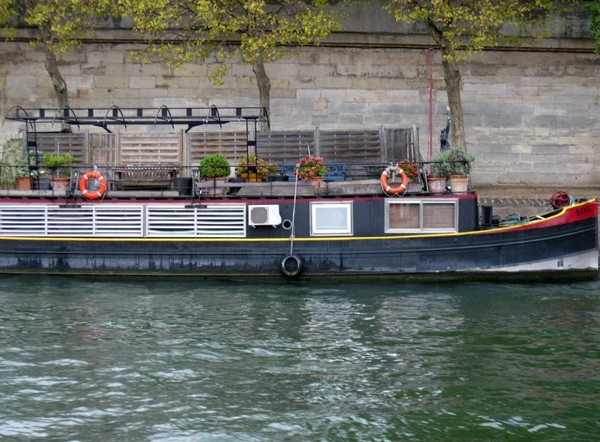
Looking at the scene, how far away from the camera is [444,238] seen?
1858cm

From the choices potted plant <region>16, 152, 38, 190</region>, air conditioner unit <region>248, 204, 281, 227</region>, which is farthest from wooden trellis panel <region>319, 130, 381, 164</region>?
potted plant <region>16, 152, 38, 190</region>

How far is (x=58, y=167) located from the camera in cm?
1916

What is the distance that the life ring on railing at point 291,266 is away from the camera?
1866 centimetres

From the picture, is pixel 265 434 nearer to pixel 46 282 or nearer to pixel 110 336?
pixel 110 336

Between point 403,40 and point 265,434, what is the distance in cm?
1768

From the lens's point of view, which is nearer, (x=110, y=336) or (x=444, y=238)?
(x=110, y=336)

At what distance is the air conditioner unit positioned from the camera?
18703 millimetres

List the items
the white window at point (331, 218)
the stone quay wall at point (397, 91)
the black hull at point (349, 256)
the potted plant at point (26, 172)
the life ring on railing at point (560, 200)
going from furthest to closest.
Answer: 1. the stone quay wall at point (397, 91)
2. the life ring on railing at point (560, 200)
3. the potted plant at point (26, 172)
4. the white window at point (331, 218)
5. the black hull at point (349, 256)

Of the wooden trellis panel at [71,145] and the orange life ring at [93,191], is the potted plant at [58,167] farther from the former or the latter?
the wooden trellis panel at [71,145]

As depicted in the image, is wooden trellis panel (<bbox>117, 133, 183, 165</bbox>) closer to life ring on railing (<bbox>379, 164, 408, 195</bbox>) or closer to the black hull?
the black hull

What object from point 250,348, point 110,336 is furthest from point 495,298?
point 110,336

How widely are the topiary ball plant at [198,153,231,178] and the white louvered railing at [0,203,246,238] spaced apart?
0.58 meters


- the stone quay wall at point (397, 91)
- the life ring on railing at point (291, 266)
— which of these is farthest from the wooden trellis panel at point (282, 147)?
the stone quay wall at point (397, 91)

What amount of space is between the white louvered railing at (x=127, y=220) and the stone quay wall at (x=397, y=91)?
727 centimetres
